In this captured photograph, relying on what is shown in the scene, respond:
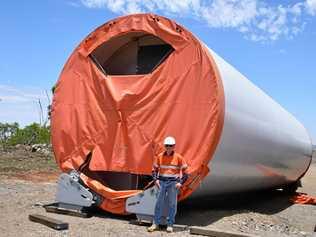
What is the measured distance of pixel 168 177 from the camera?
27.5ft

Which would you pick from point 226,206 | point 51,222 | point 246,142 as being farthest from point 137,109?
point 226,206

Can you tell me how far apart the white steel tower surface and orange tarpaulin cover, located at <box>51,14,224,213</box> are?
14.3 inches

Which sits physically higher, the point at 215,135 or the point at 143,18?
the point at 143,18

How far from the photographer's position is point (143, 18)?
30.9 feet

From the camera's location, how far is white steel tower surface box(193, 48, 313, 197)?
8.89m

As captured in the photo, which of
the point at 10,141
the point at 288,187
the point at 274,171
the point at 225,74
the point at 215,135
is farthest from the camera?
the point at 10,141

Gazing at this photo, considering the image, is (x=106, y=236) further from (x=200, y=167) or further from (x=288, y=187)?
(x=288, y=187)

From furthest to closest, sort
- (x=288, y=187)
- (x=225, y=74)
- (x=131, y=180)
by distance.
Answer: (x=288, y=187) < (x=131, y=180) < (x=225, y=74)

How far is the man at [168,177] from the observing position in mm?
8336

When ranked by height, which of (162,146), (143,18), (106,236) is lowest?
(106,236)

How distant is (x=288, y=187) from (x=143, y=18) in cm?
1015

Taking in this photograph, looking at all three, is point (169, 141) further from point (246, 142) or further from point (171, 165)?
point (246, 142)

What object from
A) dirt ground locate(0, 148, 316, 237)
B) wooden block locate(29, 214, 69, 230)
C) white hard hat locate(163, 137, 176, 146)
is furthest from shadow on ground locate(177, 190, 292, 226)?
wooden block locate(29, 214, 69, 230)

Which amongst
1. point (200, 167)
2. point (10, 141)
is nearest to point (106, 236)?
point (200, 167)
